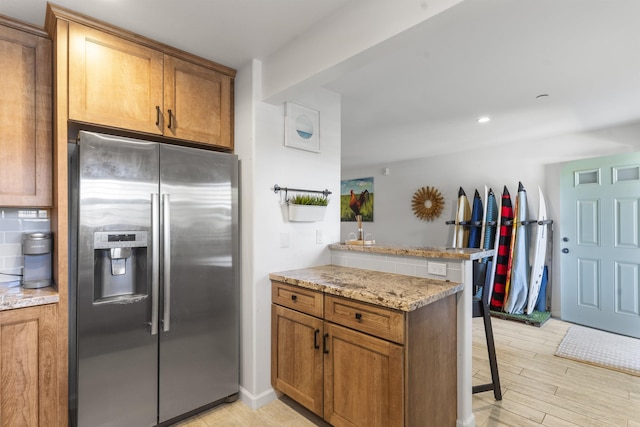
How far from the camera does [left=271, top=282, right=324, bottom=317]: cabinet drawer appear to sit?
1.95 m

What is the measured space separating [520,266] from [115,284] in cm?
459

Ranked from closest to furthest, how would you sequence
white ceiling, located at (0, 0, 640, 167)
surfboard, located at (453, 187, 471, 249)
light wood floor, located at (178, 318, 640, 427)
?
white ceiling, located at (0, 0, 640, 167)
light wood floor, located at (178, 318, 640, 427)
surfboard, located at (453, 187, 471, 249)

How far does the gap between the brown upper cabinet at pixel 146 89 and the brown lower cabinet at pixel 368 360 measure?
133cm

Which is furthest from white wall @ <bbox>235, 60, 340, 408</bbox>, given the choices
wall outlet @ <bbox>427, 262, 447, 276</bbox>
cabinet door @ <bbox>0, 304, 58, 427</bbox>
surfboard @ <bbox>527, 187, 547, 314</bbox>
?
surfboard @ <bbox>527, 187, 547, 314</bbox>

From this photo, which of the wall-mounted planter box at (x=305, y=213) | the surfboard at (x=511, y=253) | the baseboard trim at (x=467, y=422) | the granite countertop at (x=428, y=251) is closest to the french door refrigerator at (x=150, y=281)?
the wall-mounted planter box at (x=305, y=213)

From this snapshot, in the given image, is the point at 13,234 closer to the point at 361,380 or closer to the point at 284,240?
the point at 284,240

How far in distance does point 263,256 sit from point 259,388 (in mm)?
926

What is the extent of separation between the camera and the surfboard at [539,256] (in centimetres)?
418

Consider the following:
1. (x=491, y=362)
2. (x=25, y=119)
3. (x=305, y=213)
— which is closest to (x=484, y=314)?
(x=491, y=362)

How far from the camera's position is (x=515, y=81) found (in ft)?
8.39

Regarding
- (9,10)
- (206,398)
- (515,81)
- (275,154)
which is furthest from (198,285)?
(515,81)

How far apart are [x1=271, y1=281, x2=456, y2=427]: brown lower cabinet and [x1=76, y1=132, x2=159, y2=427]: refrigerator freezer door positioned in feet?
2.90

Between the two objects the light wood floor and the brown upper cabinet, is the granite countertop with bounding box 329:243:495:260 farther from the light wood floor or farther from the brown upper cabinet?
the brown upper cabinet

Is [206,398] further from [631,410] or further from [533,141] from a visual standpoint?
[533,141]
